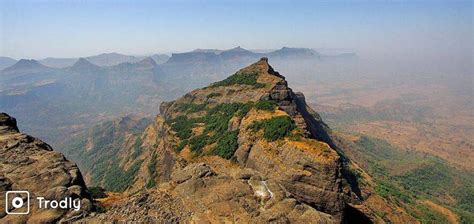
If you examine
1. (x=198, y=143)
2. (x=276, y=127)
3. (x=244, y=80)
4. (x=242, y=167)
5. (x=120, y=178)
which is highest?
(x=244, y=80)

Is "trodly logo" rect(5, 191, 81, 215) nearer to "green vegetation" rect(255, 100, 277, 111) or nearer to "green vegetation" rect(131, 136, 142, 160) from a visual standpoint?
"green vegetation" rect(255, 100, 277, 111)

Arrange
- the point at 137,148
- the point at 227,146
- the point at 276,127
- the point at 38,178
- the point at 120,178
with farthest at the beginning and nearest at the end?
the point at 137,148, the point at 120,178, the point at 227,146, the point at 276,127, the point at 38,178

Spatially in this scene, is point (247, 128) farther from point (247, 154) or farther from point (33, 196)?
point (33, 196)

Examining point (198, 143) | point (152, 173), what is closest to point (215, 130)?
point (198, 143)

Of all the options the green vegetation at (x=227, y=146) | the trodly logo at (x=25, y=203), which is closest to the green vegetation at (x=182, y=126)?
the green vegetation at (x=227, y=146)

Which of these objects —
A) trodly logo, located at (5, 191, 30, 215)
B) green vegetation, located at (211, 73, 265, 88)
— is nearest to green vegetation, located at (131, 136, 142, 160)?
green vegetation, located at (211, 73, 265, 88)

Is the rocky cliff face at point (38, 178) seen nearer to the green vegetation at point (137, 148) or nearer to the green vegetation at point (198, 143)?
the green vegetation at point (198, 143)

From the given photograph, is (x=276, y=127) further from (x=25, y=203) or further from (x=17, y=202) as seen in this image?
(x=17, y=202)
